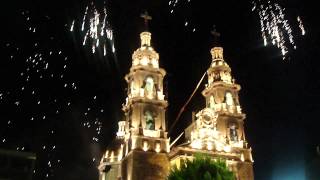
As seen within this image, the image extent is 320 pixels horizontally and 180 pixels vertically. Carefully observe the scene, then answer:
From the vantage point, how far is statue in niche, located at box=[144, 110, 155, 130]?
55.7 m

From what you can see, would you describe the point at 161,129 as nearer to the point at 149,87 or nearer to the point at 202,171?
the point at 149,87

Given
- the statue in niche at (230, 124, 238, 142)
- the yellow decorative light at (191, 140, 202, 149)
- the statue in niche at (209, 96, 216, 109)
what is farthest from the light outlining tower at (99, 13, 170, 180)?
the statue in niche at (230, 124, 238, 142)

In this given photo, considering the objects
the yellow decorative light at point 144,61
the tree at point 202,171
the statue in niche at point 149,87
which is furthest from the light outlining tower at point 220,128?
the tree at point 202,171

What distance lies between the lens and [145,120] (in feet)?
182

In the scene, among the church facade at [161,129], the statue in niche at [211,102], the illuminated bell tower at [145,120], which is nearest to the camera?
the illuminated bell tower at [145,120]

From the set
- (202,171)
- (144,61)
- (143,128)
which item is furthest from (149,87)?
(202,171)

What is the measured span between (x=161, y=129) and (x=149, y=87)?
6.27 metres

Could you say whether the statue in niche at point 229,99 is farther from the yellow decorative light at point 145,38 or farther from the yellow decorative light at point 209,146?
the yellow decorative light at point 145,38

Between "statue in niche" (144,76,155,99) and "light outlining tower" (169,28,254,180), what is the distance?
6.98m

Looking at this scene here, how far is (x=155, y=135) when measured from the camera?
5481 centimetres

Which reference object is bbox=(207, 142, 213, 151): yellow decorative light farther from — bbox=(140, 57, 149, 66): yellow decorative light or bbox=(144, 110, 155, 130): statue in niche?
bbox=(140, 57, 149, 66): yellow decorative light

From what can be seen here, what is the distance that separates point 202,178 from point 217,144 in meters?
20.5

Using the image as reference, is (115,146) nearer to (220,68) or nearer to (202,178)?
(220,68)

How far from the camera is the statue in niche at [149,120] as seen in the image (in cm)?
5572
